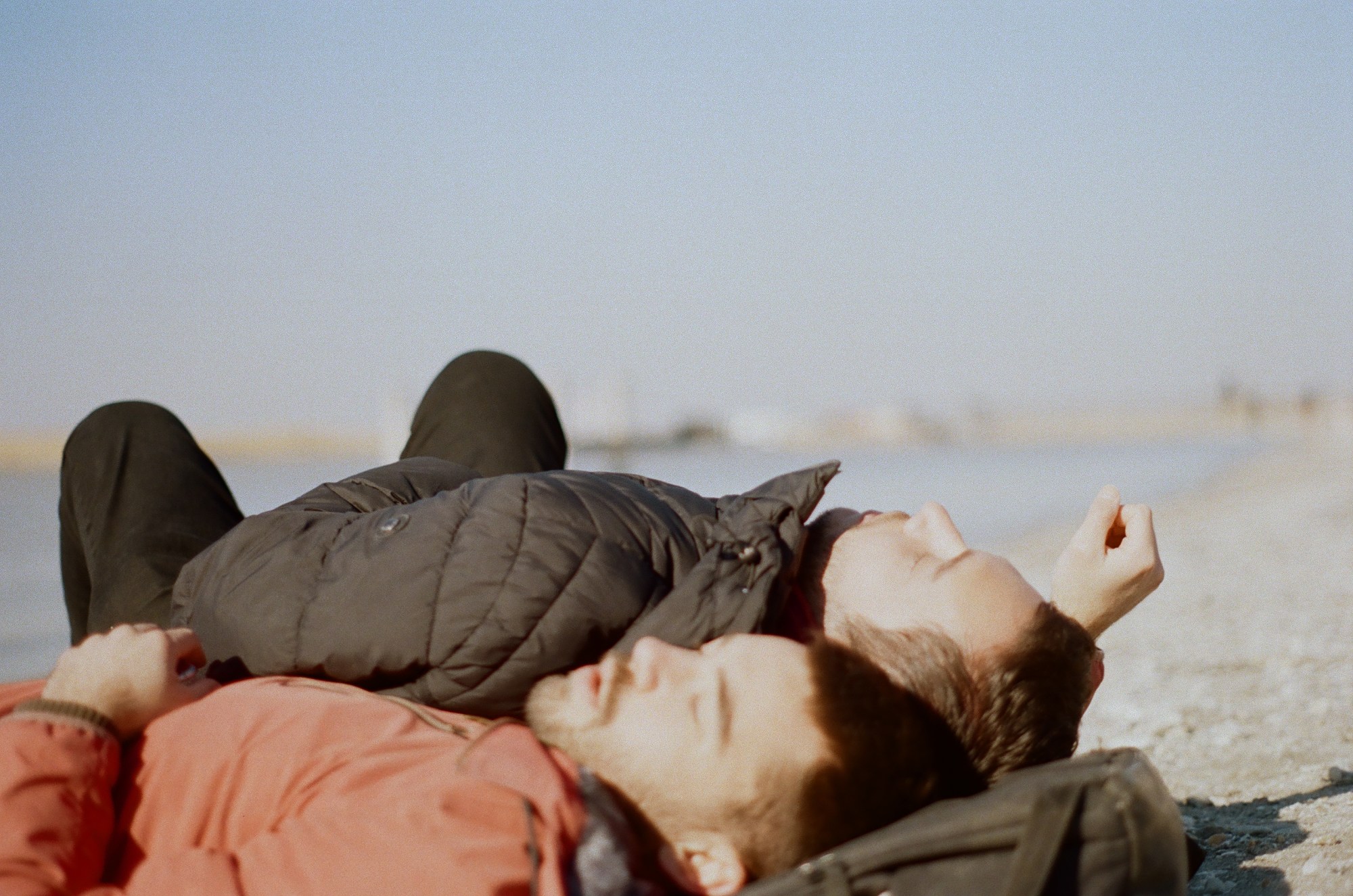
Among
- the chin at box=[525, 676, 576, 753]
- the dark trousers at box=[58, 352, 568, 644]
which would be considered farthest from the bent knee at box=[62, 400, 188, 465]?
the chin at box=[525, 676, 576, 753]

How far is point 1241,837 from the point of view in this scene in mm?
2557

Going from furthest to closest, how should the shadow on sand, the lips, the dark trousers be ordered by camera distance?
the dark trousers
the shadow on sand
the lips

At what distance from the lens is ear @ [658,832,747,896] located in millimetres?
1729

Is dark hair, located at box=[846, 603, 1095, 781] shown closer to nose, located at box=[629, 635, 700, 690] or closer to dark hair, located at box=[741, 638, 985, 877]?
dark hair, located at box=[741, 638, 985, 877]

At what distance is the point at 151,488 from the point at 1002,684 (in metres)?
1.93

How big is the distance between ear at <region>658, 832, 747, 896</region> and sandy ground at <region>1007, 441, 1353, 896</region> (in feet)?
3.45

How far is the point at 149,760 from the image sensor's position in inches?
69.5

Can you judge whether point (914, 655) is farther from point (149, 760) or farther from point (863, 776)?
point (149, 760)

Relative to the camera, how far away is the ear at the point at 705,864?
5.67 ft

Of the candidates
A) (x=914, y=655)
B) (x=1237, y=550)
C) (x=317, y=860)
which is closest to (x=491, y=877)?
(x=317, y=860)

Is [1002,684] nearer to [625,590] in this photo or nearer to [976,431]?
[625,590]

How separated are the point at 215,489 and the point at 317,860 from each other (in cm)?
150

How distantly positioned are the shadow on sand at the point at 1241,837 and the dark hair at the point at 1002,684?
59cm

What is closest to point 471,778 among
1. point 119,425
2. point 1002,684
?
point 1002,684
